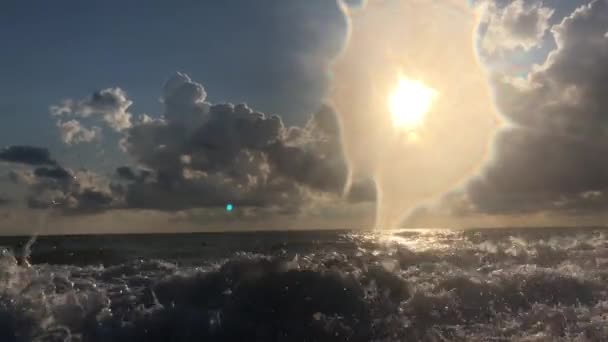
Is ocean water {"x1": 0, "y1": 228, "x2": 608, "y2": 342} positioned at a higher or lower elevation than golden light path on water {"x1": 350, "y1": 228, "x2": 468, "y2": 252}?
lower

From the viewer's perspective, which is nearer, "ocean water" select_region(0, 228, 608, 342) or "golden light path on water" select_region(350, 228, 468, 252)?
"ocean water" select_region(0, 228, 608, 342)

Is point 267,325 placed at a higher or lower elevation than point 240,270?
lower

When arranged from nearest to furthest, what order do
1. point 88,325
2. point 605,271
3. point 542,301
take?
point 88,325 → point 542,301 → point 605,271

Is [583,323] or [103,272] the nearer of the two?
[583,323]

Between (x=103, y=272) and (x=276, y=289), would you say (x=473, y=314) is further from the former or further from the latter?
(x=103, y=272)

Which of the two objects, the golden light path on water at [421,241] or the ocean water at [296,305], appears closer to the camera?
the ocean water at [296,305]

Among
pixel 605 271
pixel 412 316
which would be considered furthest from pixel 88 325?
pixel 605 271

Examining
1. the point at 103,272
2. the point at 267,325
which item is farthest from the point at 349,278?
the point at 103,272

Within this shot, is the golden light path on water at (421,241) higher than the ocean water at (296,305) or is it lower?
higher

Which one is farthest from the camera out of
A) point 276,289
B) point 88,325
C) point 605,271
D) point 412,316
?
point 605,271

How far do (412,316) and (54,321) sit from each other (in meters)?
11.6

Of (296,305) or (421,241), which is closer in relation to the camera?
(296,305)

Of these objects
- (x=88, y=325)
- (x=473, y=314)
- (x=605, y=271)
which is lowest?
(x=88, y=325)

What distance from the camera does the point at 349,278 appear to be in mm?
20109
